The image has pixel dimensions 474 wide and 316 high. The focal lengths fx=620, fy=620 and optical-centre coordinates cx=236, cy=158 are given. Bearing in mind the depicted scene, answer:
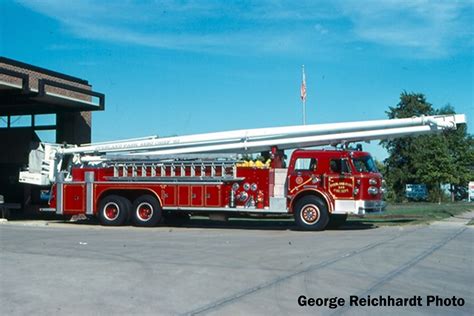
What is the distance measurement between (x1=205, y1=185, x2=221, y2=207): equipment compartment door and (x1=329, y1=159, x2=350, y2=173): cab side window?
350 centimetres

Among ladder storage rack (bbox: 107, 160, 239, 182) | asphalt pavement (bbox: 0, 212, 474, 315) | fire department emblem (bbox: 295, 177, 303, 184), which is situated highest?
ladder storage rack (bbox: 107, 160, 239, 182)

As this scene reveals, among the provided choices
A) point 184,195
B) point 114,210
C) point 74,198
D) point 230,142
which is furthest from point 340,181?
point 74,198

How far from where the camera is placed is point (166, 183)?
19.7 metres

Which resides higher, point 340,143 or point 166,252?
point 340,143

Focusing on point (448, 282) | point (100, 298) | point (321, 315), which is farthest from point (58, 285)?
point (448, 282)

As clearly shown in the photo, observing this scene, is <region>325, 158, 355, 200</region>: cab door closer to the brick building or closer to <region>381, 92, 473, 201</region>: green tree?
the brick building

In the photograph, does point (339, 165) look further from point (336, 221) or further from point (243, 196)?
point (243, 196)

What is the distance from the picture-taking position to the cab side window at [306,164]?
59.6 ft

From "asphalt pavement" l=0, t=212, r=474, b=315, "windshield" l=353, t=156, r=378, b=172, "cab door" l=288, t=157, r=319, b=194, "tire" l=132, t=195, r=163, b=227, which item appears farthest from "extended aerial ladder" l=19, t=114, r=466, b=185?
"asphalt pavement" l=0, t=212, r=474, b=315

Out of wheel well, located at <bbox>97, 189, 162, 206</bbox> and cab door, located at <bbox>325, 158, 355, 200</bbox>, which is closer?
cab door, located at <bbox>325, 158, 355, 200</bbox>

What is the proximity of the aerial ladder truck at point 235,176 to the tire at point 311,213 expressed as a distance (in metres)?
0.03

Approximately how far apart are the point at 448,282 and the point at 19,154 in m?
23.0

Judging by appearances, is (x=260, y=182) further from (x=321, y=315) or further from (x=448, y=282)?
(x=321, y=315)

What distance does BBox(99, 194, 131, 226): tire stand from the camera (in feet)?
66.4
